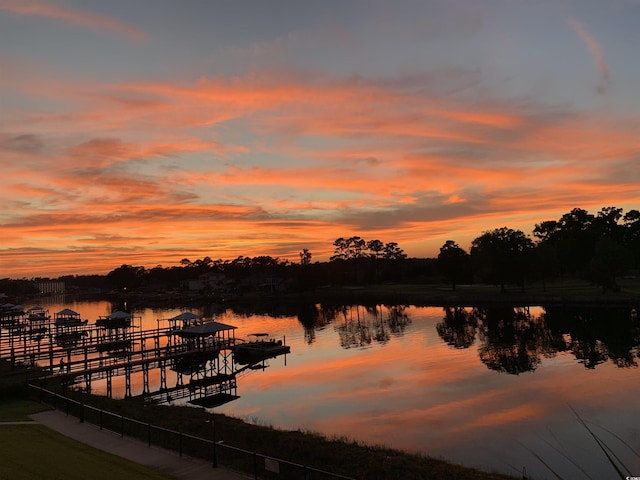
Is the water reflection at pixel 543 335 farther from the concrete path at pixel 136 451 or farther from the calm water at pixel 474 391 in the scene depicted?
the concrete path at pixel 136 451

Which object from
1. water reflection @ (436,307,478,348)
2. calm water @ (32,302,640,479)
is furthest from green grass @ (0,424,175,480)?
water reflection @ (436,307,478,348)

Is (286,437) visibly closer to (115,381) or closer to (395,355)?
(115,381)

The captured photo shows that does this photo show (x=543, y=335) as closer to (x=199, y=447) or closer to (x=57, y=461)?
(x=199, y=447)

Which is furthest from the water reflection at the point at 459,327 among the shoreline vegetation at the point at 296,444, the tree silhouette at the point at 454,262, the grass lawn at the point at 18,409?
the grass lawn at the point at 18,409

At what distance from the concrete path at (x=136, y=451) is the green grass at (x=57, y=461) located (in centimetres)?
70

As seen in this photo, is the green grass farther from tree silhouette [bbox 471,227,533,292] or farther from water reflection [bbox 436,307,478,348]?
tree silhouette [bbox 471,227,533,292]

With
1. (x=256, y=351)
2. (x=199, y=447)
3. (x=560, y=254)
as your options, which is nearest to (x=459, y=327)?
(x=256, y=351)

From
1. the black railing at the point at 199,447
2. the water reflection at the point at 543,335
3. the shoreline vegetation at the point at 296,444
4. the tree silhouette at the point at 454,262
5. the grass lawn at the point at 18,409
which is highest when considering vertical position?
the tree silhouette at the point at 454,262

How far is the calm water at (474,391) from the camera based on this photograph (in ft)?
82.6

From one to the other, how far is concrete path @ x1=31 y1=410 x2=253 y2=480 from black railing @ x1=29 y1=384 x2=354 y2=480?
0.41 metres

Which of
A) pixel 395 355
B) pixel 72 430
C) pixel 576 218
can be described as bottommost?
pixel 395 355

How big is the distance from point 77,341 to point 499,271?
291ft

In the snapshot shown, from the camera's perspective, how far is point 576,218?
147875 mm

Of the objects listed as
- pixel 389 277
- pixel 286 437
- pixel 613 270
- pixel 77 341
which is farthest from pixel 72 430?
pixel 389 277
